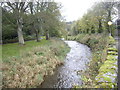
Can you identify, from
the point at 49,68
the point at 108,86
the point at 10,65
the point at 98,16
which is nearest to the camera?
the point at 108,86

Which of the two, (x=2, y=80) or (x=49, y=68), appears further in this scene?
(x=49, y=68)

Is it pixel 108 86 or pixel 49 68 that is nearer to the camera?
pixel 108 86

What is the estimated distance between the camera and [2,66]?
14.1 ft

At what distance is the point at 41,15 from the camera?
339 inches

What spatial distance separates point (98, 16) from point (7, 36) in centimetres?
1441

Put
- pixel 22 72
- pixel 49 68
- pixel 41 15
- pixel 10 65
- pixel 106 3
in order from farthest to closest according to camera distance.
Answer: pixel 106 3, pixel 41 15, pixel 49 68, pixel 10 65, pixel 22 72

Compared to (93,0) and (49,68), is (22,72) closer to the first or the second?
(49,68)

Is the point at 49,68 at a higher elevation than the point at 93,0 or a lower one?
lower

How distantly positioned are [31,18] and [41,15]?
1.24m

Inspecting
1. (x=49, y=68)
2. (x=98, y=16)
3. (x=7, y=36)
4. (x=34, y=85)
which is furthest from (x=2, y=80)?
(x=98, y=16)

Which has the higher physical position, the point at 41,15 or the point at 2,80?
the point at 41,15

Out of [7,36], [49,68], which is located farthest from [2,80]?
[7,36]

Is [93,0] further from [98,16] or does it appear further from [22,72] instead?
[22,72]

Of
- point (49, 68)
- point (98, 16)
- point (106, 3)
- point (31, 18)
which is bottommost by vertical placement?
point (49, 68)
